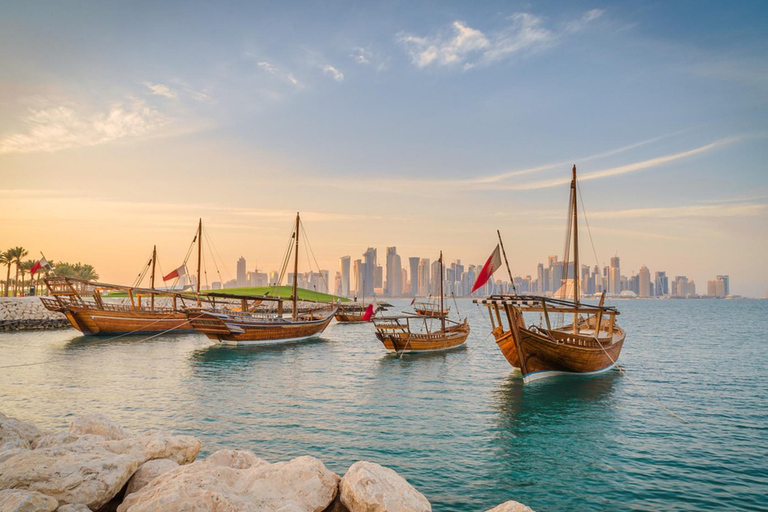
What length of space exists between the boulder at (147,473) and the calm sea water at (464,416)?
18.8 feet

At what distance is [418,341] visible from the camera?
39.8 metres

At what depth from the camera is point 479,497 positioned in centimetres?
1162

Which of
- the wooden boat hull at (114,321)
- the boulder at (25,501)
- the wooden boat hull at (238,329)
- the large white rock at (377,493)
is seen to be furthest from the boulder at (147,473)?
the wooden boat hull at (114,321)

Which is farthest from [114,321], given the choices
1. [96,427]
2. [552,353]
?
[552,353]

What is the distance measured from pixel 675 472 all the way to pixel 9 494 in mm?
15859

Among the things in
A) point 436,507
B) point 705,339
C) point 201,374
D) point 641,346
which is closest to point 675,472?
point 436,507

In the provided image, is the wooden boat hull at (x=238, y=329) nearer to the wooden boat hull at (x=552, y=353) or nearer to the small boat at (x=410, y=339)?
the small boat at (x=410, y=339)

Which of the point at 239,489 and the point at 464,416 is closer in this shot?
the point at 239,489

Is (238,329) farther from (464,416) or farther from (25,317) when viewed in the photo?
(25,317)

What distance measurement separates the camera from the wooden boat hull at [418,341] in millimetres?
39094

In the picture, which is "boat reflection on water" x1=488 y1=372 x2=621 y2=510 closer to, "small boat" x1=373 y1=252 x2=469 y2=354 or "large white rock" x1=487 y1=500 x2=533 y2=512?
"large white rock" x1=487 y1=500 x2=533 y2=512

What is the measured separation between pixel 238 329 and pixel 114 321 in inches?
744

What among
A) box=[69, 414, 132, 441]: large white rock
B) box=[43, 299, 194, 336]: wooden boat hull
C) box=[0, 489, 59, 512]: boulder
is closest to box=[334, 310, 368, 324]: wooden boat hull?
box=[43, 299, 194, 336]: wooden boat hull

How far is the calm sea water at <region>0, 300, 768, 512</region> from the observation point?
12.6 m
